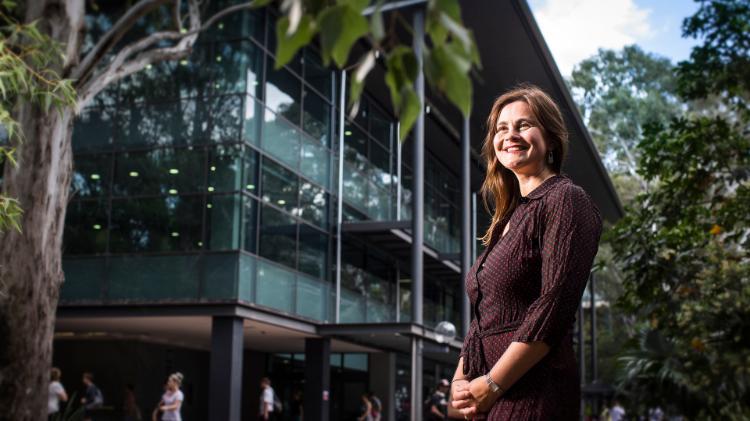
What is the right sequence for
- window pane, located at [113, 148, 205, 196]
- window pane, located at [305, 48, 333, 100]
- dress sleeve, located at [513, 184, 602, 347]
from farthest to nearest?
window pane, located at [305, 48, 333, 100] < window pane, located at [113, 148, 205, 196] < dress sleeve, located at [513, 184, 602, 347]

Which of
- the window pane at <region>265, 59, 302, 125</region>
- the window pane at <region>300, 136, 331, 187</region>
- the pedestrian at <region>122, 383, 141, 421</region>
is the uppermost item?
the window pane at <region>265, 59, 302, 125</region>

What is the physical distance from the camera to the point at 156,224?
2086cm

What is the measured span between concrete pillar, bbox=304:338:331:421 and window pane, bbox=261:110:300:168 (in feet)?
15.7

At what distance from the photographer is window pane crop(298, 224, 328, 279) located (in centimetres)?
2289

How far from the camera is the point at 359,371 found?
31.8m

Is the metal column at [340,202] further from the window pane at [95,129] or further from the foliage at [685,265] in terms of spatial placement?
the foliage at [685,265]

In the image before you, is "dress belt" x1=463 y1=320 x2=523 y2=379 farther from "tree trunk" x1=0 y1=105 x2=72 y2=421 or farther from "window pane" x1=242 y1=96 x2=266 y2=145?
"window pane" x1=242 y1=96 x2=266 y2=145

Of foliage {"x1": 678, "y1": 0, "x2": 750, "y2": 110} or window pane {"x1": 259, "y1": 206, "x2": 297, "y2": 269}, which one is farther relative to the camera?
window pane {"x1": 259, "y1": 206, "x2": 297, "y2": 269}

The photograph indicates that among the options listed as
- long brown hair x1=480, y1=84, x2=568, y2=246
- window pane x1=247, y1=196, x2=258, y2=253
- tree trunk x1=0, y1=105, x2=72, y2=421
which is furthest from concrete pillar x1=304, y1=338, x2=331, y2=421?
long brown hair x1=480, y1=84, x2=568, y2=246

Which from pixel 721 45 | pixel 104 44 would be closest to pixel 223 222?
pixel 104 44

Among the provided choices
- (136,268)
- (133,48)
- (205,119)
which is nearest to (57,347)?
(136,268)

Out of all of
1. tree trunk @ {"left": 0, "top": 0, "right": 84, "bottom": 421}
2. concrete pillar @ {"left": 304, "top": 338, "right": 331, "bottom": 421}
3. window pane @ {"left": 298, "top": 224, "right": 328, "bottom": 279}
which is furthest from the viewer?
concrete pillar @ {"left": 304, "top": 338, "right": 331, "bottom": 421}

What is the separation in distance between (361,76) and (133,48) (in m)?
13.4

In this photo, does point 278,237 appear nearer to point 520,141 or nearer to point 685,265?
point 685,265
